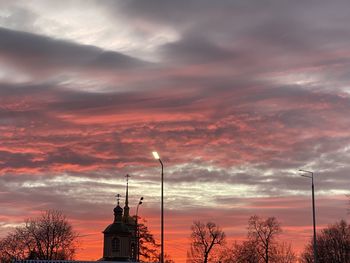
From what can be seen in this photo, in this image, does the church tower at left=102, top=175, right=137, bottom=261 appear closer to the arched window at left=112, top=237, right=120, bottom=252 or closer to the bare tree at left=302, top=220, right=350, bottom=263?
the arched window at left=112, top=237, right=120, bottom=252

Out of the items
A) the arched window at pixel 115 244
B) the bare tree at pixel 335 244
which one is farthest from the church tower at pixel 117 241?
the bare tree at pixel 335 244

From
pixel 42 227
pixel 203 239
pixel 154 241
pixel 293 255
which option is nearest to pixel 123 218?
pixel 154 241

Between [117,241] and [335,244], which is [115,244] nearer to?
[117,241]

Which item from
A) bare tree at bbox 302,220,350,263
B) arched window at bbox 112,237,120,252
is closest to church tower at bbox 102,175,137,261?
arched window at bbox 112,237,120,252

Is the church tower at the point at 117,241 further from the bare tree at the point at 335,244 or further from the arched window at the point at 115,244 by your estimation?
the bare tree at the point at 335,244

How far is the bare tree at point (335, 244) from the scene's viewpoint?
12988cm

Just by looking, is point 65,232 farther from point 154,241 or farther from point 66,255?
point 154,241

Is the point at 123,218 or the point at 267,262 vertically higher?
the point at 123,218

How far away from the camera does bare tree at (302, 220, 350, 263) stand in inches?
5113

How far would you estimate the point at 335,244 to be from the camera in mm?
132625

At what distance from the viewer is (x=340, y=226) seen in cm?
14188

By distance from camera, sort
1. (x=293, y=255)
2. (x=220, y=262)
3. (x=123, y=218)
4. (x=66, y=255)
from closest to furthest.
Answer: (x=66, y=255) → (x=220, y=262) → (x=123, y=218) → (x=293, y=255)

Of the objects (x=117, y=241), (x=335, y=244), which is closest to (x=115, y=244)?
(x=117, y=241)

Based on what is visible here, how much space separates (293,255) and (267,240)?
26.4m
